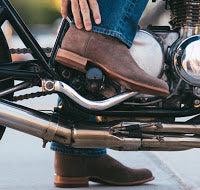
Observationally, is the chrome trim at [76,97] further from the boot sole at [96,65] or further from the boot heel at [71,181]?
the boot heel at [71,181]

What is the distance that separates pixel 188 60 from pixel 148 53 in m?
0.15

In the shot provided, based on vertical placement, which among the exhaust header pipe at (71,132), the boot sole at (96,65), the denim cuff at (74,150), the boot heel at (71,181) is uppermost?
the boot sole at (96,65)

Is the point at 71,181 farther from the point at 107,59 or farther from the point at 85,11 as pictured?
the point at 85,11

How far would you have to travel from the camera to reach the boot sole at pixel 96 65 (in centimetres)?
185

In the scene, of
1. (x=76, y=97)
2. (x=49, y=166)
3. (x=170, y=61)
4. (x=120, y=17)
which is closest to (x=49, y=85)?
(x=76, y=97)

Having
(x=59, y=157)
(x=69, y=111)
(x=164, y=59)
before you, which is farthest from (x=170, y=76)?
(x=59, y=157)

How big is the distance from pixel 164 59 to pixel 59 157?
685mm

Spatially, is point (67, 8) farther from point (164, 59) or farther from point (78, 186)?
point (78, 186)

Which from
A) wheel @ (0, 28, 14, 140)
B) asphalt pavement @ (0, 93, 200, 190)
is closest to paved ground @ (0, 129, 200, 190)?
asphalt pavement @ (0, 93, 200, 190)

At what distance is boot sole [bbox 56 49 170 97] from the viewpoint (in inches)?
72.7

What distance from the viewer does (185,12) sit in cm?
204

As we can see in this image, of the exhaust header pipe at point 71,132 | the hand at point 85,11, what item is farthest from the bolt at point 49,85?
the hand at point 85,11

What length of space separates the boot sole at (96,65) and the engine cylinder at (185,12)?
328 mm

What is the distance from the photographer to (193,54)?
77.9 inches
